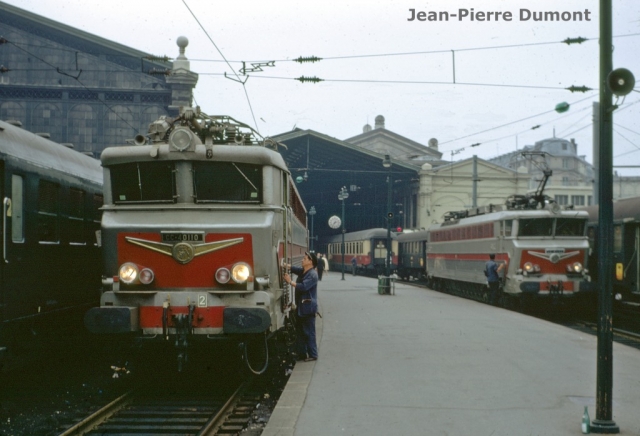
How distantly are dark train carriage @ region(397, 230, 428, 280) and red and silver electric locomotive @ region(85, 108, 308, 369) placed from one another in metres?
29.6

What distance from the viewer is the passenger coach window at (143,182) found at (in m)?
10.2

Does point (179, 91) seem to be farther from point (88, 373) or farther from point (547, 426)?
point (547, 426)

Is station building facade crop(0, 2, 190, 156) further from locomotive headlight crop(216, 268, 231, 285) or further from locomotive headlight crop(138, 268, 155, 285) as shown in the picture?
locomotive headlight crop(216, 268, 231, 285)

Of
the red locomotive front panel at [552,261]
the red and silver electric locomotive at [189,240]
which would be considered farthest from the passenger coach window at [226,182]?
the red locomotive front panel at [552,261]

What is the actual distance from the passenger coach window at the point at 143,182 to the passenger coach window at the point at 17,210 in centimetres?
122

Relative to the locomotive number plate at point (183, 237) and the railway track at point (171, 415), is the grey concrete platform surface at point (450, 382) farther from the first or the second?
the locomotive number plate at point (183, 237)

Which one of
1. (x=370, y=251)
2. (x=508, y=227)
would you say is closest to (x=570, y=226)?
(x=508, y=227)

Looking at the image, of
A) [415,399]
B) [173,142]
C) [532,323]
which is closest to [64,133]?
[532,323]

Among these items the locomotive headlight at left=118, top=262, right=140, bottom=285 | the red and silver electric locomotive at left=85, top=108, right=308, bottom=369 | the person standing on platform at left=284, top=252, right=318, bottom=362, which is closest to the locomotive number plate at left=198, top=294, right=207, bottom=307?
the red and silver electric locomotive at left=85, top=108, right=308, bottom=369

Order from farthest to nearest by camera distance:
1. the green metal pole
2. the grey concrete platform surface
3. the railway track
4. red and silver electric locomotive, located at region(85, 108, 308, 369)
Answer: red and silver electric locomotive, located at region(85, 108, 308, 369) → the railway track → the grey concrete platform surface → the green metal pole

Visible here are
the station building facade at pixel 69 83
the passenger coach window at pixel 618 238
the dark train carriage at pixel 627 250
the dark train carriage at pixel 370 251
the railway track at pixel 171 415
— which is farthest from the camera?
the dark train carriage at pixel 370 251

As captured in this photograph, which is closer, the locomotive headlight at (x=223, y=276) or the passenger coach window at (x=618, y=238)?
the locomotive headlight at (x=223, y=276)

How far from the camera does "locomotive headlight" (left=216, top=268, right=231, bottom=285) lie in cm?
970

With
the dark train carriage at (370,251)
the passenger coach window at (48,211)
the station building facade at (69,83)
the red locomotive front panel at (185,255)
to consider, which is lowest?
the dark train carriage at (370,251)
